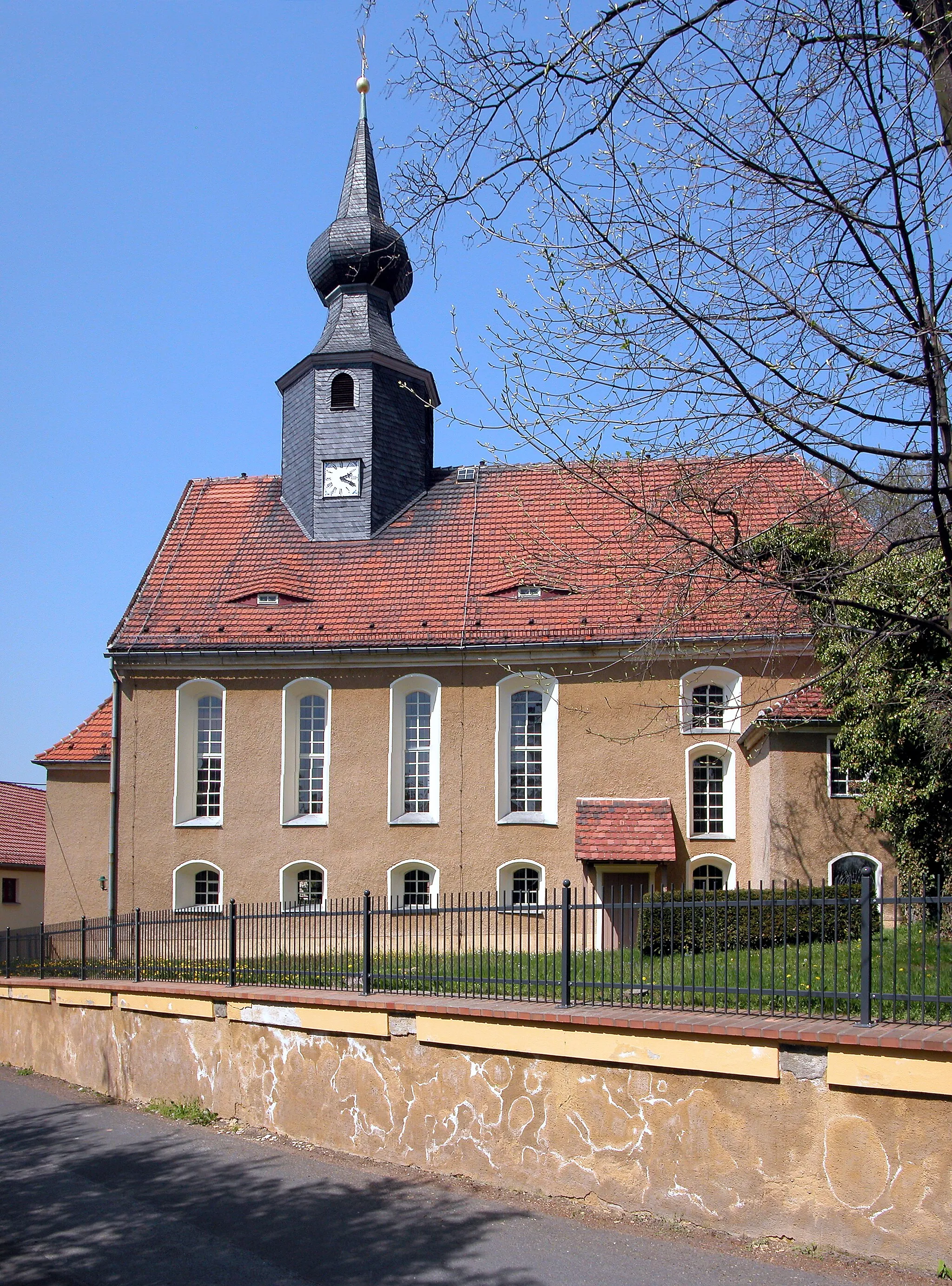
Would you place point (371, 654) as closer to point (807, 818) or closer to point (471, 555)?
point (471, 555)

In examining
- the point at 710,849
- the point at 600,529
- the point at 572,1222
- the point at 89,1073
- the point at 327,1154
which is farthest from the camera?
the point at 600,529

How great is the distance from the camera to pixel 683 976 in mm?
9391

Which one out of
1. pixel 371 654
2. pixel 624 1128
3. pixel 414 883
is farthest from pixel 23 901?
pixel 624 1128

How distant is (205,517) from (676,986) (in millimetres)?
21542

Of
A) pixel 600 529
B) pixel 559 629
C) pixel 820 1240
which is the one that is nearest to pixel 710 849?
pixel 559 629

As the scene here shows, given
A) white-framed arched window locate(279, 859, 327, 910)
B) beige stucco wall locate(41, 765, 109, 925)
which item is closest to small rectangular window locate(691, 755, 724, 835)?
white-framed arched window locate(279, 859, 327, 910)

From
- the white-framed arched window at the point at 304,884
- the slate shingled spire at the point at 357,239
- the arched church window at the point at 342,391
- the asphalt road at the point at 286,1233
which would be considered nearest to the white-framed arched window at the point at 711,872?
the white-framed arched window at the point at 304,884

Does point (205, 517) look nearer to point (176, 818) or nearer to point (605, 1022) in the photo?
point (176, 818)

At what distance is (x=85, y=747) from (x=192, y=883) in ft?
16.2

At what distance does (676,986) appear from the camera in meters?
9.42

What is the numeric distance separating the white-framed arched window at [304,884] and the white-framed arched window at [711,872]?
24.3ft

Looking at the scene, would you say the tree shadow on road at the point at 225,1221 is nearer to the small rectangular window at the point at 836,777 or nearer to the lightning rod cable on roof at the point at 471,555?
the small rectangular window at the point at 836,777

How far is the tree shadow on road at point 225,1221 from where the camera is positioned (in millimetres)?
8109

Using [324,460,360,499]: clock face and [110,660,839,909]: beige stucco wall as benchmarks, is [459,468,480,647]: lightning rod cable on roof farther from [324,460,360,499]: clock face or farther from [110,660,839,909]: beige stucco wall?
[324,460,360,499]: clock face
